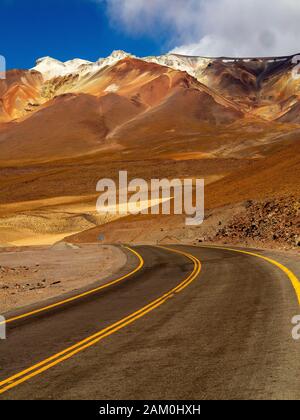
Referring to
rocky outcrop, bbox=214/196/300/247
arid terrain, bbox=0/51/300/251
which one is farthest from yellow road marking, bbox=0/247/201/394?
arid terrain, bbox=0/51/300/251

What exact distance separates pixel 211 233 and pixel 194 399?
1607 inches

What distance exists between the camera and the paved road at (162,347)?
6719mm

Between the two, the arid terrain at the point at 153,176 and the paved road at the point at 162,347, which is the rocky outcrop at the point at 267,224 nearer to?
the arid terrain at the point at 153,176

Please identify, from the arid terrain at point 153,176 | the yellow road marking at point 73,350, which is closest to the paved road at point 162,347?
the yellow road marking at point 73,350

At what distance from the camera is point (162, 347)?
348 inches

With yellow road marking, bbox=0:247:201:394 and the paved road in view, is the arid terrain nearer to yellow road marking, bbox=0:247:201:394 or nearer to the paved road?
the paved road

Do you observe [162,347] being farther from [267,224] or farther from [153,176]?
[153,176]

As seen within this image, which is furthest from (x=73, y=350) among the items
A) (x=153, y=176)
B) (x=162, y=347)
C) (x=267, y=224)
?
(x=153, y=176)

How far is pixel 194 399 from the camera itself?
6184 mm

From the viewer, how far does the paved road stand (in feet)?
22.0

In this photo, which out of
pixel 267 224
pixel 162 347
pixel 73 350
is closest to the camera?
pixel 162 347

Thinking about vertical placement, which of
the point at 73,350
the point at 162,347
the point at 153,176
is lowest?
the point at 73,350
